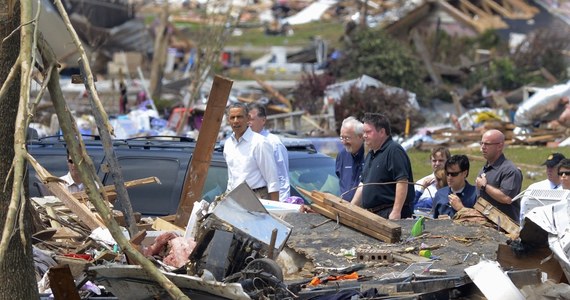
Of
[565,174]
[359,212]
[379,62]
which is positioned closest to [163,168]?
[359,212]

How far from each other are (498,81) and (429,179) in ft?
74.3

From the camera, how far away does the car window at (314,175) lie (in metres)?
10.9

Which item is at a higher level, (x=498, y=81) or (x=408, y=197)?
(x=408, y=197)

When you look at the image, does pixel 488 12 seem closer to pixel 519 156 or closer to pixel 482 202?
pixel 519 156

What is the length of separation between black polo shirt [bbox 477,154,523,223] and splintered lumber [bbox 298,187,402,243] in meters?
1.45

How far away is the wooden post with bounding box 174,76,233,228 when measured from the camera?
8898 millimetres

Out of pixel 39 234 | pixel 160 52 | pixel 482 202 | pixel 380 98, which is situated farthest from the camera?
pixel 160 52

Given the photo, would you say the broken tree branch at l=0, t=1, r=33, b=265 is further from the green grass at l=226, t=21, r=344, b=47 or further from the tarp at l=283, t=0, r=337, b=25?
the tarp at l=283, t=0, r=337, b=25

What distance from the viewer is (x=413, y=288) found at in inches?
270

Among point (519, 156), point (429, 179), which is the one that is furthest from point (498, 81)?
point (429, 179)

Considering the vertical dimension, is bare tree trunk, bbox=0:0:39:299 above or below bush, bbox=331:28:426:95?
above

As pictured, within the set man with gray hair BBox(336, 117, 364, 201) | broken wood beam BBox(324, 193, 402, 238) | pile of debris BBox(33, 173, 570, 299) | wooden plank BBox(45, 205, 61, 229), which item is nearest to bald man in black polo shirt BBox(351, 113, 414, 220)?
man with gray hair BBox(336, 117, 364, 201)

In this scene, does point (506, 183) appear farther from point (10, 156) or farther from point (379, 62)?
point (379, 62)

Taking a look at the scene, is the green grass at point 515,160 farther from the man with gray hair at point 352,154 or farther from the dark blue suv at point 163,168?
the man with gray hair at point 352,154
